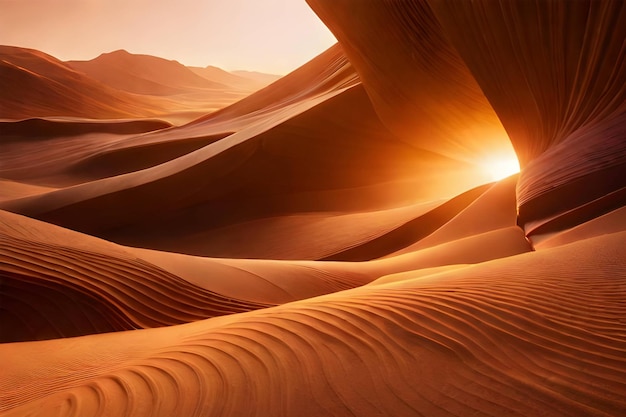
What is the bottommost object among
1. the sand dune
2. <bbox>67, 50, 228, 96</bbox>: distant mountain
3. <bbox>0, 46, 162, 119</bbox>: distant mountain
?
the sand dune

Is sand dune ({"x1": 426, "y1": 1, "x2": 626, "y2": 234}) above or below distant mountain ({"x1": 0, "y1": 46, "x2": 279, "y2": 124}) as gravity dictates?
below

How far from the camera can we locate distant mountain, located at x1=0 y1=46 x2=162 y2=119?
1386cm

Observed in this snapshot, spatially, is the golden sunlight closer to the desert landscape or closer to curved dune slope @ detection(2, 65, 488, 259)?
the desert landscape

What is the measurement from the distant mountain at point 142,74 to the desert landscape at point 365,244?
1808cm

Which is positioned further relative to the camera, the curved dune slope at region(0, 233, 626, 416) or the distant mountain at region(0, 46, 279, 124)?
the distant mountain at region(0, 46, 279, 124)

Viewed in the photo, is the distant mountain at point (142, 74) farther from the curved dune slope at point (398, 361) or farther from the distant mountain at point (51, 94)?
the curved dune slope at point (398, 361)

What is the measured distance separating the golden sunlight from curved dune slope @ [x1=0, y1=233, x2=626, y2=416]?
573 centimetres

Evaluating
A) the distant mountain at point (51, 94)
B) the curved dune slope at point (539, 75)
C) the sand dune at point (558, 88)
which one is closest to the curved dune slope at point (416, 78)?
the curved dune slope at point (539, 75)

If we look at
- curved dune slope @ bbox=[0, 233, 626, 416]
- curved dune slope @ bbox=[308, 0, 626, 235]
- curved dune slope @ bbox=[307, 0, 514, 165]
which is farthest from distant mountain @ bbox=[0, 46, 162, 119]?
curved dune slope @ bbox=[0, 233, 626, 416]

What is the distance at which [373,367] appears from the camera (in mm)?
1638

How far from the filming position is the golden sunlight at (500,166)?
25.9ft

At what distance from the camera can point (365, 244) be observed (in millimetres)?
5910

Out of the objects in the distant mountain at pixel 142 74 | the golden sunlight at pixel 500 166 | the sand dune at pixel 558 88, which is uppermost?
the distant mountain at pixel 142 74

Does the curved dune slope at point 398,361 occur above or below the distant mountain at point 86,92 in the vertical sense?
below
